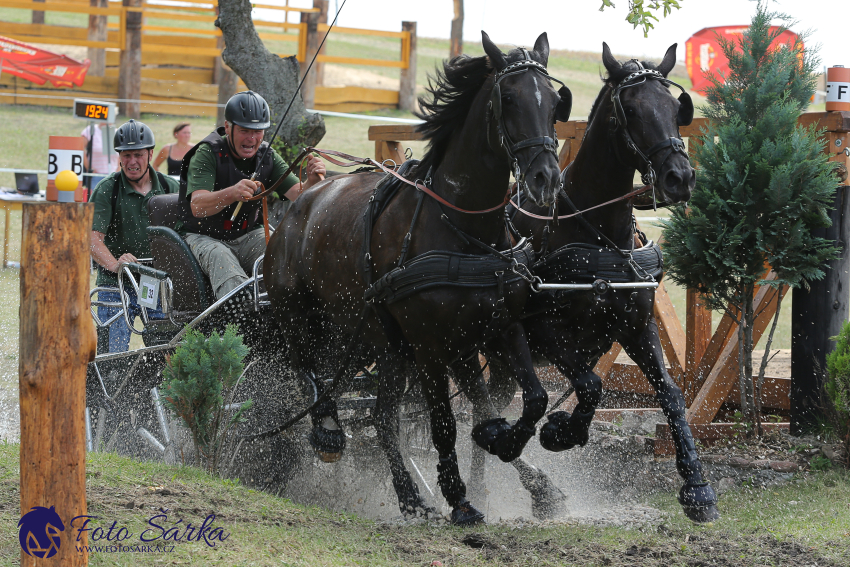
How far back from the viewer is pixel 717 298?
5059 mm

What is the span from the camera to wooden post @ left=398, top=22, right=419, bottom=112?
20641 millimetres

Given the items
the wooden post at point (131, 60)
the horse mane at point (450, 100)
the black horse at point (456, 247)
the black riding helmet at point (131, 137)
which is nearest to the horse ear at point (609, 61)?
the black horse at point (456, 247)

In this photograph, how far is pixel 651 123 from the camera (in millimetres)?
3797

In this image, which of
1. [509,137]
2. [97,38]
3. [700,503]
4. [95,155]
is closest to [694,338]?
[700,503]

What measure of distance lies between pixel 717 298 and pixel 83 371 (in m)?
3.66

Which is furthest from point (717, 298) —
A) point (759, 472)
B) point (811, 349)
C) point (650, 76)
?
point (650, 76)

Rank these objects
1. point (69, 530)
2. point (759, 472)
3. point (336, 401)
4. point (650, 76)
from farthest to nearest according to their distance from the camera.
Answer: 1. point (336, 401)
2. point (759, 472)
3. point (650, 76)
4. point (69, 530)

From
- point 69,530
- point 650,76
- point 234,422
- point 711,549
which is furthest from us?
point 234,422

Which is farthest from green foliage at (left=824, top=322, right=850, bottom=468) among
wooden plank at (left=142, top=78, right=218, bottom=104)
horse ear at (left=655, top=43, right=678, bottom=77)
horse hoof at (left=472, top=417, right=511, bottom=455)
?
wooden plank at (left=142, top=78, right=218, bottom=104)

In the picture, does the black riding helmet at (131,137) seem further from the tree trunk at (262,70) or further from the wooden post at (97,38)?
the wooden post at (97,38)

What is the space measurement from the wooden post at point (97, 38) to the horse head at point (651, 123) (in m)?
17.8

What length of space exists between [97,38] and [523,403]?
1992 centimetres

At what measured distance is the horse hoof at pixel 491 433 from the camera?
13.0 ft

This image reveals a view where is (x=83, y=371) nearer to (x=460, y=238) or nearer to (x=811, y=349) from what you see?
(x=460, y=238)
